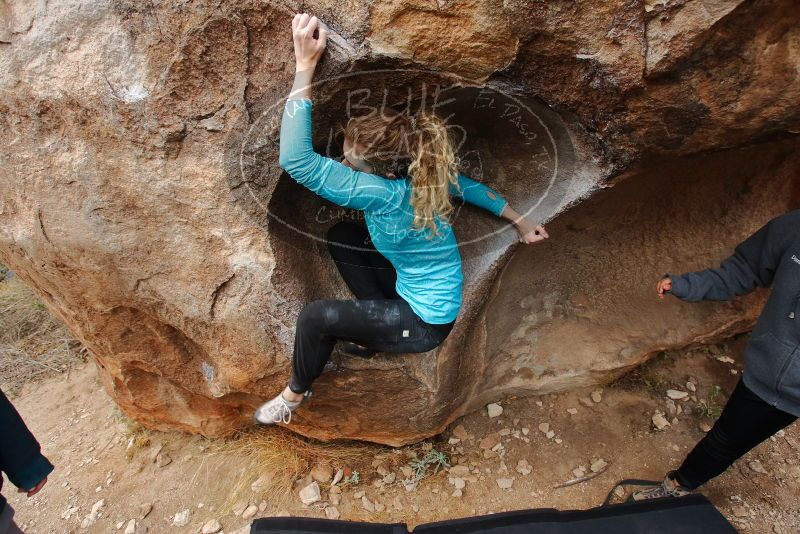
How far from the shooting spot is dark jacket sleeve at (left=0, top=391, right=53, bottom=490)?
1516 millimetres

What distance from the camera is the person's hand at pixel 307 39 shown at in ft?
4.45

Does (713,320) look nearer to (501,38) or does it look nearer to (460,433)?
(460,433)

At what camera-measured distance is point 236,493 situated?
7.55 feet

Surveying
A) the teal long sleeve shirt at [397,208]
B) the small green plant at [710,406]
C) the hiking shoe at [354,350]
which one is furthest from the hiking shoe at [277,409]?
the small green plant at [710,406]

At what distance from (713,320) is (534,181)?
51.4 inches

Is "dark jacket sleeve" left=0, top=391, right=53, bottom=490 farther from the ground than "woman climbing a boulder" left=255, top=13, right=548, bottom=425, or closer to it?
closer to it

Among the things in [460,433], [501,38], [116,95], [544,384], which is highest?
[501,38]

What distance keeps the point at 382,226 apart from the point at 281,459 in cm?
143

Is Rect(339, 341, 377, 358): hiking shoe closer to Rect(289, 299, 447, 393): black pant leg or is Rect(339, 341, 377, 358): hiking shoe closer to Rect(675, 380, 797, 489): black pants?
Rect(289, 299, 447, 393): black pant leg

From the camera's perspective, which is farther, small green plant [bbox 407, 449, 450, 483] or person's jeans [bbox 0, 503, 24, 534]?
small green plant [bbox 407, 449, 450, 483]

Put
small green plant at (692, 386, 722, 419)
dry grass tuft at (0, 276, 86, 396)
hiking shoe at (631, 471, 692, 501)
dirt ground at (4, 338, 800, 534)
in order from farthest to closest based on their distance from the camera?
dry grass tuft at (0, 276, 86, 396) → small green plant at (692, 386, 722, 419) → dirt ground at (4, 338, 800, 534) → hiking shoe at (631, 471, 692, 501)

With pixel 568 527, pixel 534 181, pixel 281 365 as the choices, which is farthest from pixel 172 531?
pixel 534 181

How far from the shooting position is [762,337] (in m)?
1.59

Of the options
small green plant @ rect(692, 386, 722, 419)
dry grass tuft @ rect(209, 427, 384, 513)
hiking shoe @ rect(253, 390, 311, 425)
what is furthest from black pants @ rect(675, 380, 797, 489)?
hiking shoe @ rect(253, 390, 311, 425)
